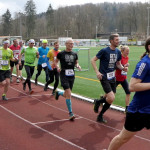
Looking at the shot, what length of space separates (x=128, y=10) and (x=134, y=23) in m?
10.6

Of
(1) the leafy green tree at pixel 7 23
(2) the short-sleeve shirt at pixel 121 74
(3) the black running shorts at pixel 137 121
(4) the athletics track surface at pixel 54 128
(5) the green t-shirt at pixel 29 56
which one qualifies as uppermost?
(1) the leafy green tree at pixel 7 23

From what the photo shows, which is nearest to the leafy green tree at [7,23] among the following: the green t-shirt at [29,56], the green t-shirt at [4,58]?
the green t-shirt at [29,56]

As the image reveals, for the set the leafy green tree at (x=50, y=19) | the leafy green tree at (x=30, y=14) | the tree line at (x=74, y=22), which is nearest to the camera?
the leafy green tree at (x=30, y=14)

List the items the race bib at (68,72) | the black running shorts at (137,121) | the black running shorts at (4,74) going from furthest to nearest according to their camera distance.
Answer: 1. the black running shorts at (4,74)
2. the race bib at (68,72)
3. the black running shorts at (137,121)

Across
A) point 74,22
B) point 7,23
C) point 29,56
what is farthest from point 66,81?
point 74,22

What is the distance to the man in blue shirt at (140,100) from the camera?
3.22 metres

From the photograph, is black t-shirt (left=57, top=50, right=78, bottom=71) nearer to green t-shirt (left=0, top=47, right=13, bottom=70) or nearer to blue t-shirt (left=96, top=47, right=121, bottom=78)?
blue t-shirt (left=96, top=47, right=121, bottom=78)

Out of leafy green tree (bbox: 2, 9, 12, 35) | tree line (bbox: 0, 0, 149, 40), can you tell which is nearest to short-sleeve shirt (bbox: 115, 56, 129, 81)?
tree line (bbox: 0, 0, 149, 40)

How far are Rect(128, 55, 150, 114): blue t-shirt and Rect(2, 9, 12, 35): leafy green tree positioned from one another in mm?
116232

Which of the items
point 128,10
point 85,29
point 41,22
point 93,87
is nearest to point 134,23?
point 128,10

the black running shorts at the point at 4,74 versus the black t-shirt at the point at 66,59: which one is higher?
the black t-shirt at the point at 66,59

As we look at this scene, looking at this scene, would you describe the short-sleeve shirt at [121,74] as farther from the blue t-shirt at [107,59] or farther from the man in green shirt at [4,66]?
the man in green shirt at [4,66]

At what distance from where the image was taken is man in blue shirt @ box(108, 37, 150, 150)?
3219 millimetres

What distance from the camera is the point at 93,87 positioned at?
35.7ft
